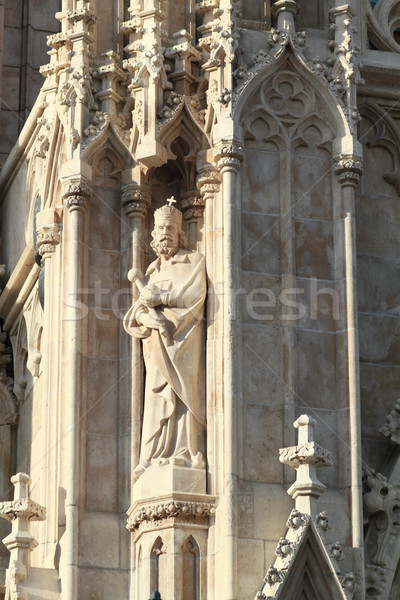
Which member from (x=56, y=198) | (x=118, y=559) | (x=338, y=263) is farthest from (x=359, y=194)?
(x=118, y=559)

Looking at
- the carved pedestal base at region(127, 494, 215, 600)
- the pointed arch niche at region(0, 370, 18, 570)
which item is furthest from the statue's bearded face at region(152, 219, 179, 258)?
the pointed arch niche at region(0, 370, 18, 570)

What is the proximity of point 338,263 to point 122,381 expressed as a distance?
8.64 ft

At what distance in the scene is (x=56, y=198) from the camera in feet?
89.5

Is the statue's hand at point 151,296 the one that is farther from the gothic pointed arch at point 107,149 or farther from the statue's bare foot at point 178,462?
the statue's bare foot at point 178,462

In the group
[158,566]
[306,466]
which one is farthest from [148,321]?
[158,566]

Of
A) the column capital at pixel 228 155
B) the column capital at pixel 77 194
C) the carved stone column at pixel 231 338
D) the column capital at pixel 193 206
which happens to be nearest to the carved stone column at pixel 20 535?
the carved stone column at pixel 231 338

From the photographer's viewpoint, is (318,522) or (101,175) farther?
(101,175)

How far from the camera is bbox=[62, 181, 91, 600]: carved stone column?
25.3m

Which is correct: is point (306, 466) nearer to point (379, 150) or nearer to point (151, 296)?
point (151, 296)

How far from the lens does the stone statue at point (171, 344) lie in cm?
2572

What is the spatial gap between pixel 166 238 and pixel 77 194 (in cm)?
111

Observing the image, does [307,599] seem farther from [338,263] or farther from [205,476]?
[338,263]

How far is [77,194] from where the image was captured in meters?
26.7

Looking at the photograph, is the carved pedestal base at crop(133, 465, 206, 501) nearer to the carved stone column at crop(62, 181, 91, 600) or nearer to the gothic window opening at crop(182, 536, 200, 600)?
the gothic window opening at crop(182, 536, 200, 600)
